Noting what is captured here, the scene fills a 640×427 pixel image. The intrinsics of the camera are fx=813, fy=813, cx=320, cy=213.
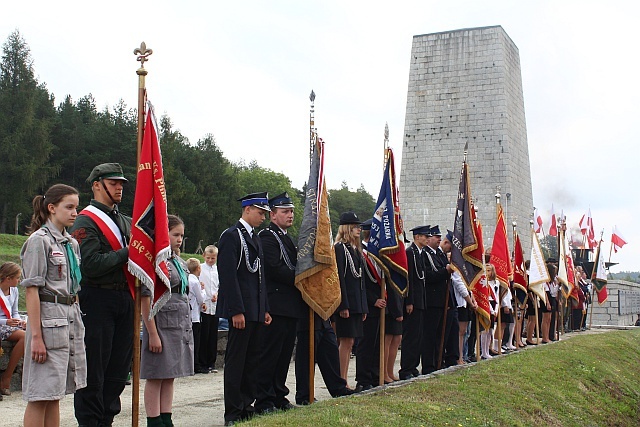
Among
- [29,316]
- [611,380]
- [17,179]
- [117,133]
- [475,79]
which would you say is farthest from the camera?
[117,133]

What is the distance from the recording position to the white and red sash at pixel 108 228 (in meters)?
6.01

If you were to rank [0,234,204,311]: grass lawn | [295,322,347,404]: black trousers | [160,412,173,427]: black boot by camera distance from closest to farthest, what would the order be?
1. [160,412,173,427]: black boot
2. [295,322,347,404]: black trousers
3. [0,234,204,311]: grass lawn

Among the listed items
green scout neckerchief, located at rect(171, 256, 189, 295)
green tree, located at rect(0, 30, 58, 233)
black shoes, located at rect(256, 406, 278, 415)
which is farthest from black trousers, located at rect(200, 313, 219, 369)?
green tree, located at rect(0, 30, 58, 233)

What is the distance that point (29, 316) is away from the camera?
16.9 feet

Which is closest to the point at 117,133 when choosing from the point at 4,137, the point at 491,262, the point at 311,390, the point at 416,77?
the point at 4,137

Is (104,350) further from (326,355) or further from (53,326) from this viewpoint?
(326,355)

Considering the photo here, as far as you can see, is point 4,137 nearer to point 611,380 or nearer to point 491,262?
point 491,262

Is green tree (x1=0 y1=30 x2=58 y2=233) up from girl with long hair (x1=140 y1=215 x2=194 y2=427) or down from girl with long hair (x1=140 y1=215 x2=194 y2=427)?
up

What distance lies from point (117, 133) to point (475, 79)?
25743mm

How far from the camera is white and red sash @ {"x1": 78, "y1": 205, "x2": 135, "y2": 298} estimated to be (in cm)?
601

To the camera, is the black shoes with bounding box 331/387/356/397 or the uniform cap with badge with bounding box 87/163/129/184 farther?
the black shoes with bounding box 331/387/356/397

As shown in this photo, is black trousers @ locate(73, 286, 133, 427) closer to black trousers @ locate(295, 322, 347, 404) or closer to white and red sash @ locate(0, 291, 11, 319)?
black trousers @ locate(295, 322, 347, 404)

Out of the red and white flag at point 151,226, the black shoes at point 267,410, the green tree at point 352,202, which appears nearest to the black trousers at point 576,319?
the black shoes at point 267,410

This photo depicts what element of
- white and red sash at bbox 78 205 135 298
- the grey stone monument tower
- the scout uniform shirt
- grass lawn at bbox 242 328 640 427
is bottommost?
grass lawn at bbox 242 328 640 427
